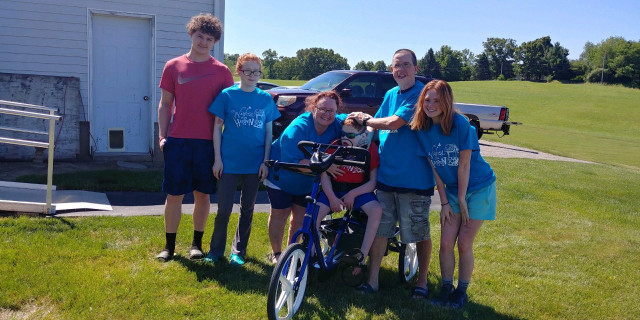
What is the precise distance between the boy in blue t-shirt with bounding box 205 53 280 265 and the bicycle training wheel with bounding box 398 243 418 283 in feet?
4.46

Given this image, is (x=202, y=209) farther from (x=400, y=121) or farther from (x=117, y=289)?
(x=400, y=121)

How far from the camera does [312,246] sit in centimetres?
368

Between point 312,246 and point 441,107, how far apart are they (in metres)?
1.39

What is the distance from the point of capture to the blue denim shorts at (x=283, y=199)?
172 inches

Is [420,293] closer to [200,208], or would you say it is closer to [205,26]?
[200,208]

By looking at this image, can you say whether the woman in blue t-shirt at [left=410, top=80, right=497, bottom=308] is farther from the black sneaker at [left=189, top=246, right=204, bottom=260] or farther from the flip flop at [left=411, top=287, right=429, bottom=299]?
the black sneaker at [left=189, top=246, right=204, bottom=260]

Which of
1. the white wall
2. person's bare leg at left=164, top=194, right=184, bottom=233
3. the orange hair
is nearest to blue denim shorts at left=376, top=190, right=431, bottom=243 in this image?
the orange hair

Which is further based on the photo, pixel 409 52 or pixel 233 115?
pixel 233 115

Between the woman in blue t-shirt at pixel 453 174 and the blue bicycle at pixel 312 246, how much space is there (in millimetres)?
490

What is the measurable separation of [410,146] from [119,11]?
23.1 ft

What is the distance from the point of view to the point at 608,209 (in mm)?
8352

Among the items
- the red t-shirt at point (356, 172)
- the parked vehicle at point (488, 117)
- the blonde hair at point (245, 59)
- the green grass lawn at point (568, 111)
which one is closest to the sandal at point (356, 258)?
the red t-shirt at point (356, 172)

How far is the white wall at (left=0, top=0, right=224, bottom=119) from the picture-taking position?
861cm

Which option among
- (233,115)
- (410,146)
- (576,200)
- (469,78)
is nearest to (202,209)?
(233,115)
